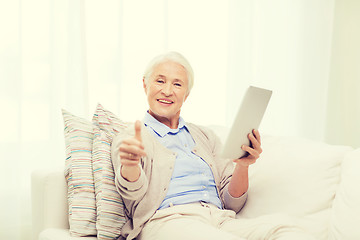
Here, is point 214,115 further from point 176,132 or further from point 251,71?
point 176,132

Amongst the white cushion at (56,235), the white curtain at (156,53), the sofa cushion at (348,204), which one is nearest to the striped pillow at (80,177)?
the white cushion at (56,235)

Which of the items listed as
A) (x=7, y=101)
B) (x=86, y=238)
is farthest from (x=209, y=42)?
(x=86, y=238)

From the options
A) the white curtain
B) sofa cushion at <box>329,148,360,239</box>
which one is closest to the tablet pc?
sofa cushion at <box>329,148,360,239</box>

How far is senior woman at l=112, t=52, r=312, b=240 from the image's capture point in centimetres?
152

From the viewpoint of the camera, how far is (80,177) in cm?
172

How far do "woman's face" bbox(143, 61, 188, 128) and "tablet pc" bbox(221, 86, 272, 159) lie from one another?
37 centimetres

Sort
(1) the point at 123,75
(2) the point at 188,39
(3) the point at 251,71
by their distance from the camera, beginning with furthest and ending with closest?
1. (3) the point at 251,71
2. (2) the point at 188,39
3. (1) the point at 123,75

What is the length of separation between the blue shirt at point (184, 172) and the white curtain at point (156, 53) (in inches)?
36.4

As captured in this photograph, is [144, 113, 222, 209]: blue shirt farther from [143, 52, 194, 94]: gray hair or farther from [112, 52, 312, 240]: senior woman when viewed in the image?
[143, 52, 194, 94]: gray hair

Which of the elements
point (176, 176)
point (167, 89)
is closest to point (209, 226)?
point (176, 176)

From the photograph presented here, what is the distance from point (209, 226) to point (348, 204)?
525 mm

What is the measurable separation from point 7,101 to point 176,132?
1.07 metres

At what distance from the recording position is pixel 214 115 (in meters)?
3.21

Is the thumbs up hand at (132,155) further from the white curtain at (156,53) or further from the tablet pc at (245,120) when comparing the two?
the white curtain at (156,53)
